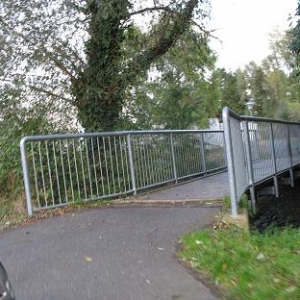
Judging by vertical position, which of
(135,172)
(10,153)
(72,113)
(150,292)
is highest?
(72,113)

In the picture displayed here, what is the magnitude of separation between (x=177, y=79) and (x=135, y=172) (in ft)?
21.0

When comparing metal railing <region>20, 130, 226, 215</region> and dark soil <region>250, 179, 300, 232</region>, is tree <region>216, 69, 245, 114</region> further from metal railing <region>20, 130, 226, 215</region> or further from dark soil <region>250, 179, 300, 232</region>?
metal railing <region>20, 130, 226, 215</region>

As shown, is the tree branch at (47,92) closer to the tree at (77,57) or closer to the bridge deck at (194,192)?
the tree at (77,57)

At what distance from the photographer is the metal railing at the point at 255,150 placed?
6.64 meters

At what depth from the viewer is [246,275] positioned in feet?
13.8

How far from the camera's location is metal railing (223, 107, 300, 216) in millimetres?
6645

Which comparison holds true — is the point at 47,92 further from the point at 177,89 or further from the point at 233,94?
the point at 233,94

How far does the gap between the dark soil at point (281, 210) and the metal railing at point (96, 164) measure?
198cm

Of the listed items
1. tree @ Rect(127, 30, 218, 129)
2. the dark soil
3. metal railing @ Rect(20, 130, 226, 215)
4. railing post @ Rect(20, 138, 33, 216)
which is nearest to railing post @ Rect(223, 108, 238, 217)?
the dark soil

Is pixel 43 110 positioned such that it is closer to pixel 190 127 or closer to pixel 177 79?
pixel 177 79

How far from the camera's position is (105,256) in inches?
205

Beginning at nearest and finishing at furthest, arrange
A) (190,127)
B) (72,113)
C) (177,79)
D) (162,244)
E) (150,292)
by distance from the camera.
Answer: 1. (150,292)
2. (162,244)
3. (72,113)
4. (177,79)
5. (190,127)

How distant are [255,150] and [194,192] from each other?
53.5 inches

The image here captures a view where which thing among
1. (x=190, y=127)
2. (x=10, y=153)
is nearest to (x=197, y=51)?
(x=190, y=127)
